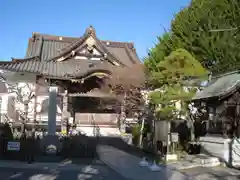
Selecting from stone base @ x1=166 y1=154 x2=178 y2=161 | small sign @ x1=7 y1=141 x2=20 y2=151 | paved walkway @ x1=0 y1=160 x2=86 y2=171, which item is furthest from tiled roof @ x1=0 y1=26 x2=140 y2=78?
stone base @ x1=166 y1=154 x2=178 y2=161

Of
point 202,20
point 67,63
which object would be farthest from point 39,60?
point 202,20

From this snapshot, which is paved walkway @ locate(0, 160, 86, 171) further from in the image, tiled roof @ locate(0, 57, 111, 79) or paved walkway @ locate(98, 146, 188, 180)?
tiled roof @ locate(0, 57, 111, 79)

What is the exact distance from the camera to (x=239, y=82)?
13273 millimetres

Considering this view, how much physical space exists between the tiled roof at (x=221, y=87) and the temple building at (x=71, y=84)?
26.9ft

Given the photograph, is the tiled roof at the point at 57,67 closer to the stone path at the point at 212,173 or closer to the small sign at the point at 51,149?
the small sign at the point at 51,149

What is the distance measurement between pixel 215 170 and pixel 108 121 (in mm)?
12474

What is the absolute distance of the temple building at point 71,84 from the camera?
71.3 feet

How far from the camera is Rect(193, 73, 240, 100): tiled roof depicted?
13.2 metres

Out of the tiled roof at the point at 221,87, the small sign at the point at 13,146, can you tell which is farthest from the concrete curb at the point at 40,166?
the tiled roof at the point at 221,87

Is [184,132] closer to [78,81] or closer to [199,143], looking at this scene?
[199,143]

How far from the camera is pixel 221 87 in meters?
14.6

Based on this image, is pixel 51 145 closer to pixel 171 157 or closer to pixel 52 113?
pixel 52 113

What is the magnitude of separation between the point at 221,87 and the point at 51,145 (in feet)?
27.0

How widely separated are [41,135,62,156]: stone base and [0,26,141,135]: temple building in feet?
19.0
